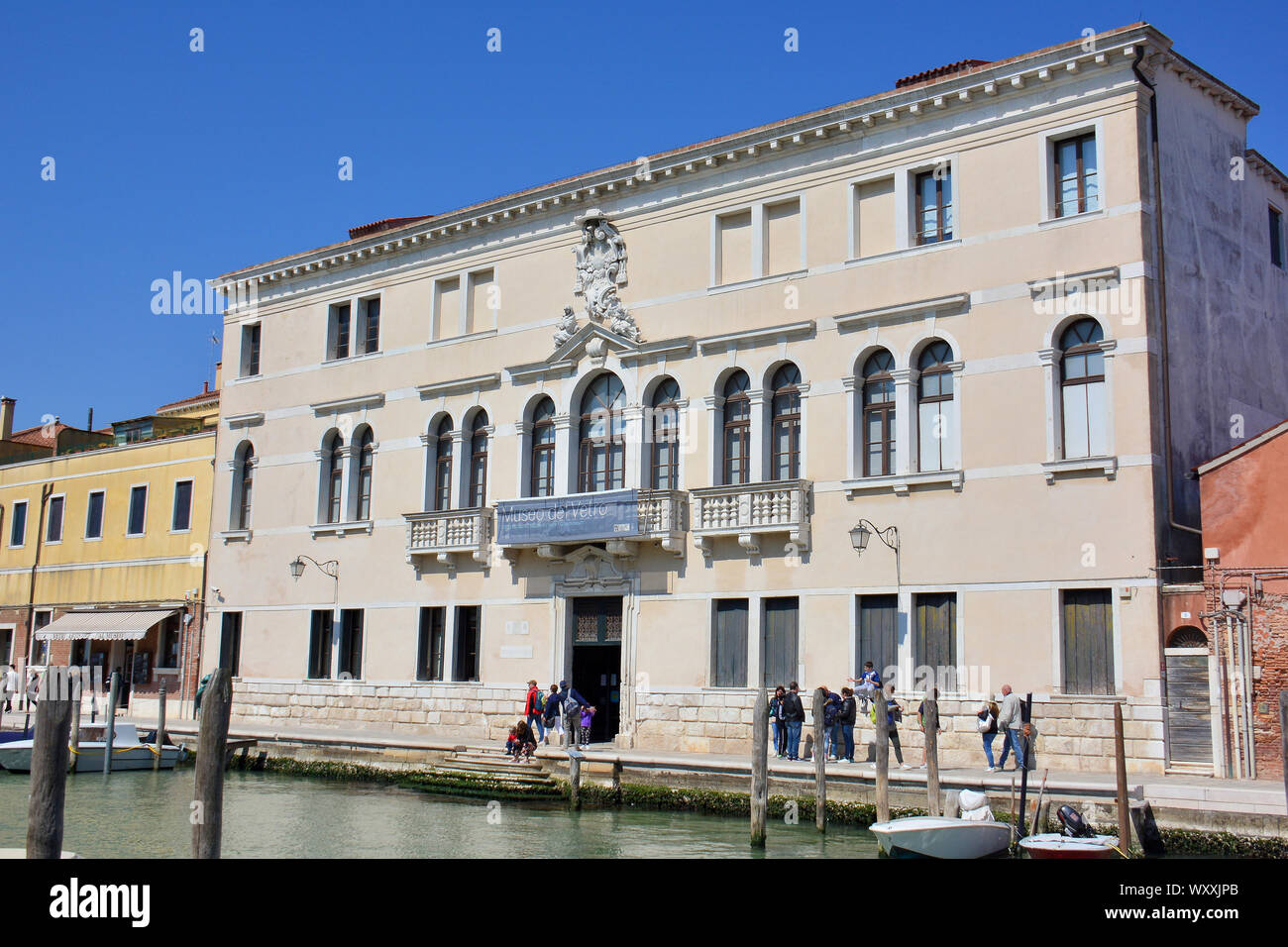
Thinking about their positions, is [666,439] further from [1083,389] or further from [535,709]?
[1083,389]

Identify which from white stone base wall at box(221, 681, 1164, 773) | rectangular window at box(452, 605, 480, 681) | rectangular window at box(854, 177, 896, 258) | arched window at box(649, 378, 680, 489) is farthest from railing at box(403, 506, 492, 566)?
rectangular window at box(854, 177, 896, 258)

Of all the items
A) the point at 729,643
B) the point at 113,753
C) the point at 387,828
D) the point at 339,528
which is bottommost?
the point at 387,828

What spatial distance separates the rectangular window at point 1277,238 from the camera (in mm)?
20781

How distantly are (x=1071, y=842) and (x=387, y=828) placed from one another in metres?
8.62

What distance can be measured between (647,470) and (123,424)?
20048 mm

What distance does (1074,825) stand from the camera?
12.9m

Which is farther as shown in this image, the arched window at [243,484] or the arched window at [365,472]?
the arched window at [243,484]

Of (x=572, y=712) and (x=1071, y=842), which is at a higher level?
(x=572, y=712)

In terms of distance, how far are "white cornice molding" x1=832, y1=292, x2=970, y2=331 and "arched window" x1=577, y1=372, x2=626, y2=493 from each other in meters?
4.52

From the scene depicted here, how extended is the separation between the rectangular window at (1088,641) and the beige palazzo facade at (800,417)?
0.04m

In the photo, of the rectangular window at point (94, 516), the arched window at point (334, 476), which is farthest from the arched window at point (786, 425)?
the rectangular window at point (94, 516)

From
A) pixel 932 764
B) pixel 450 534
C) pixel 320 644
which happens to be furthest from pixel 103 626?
pixel 932 764

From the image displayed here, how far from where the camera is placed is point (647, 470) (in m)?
21.2

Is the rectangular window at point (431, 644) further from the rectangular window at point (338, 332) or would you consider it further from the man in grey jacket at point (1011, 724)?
the man in grey jacket at point (1011, 724)
